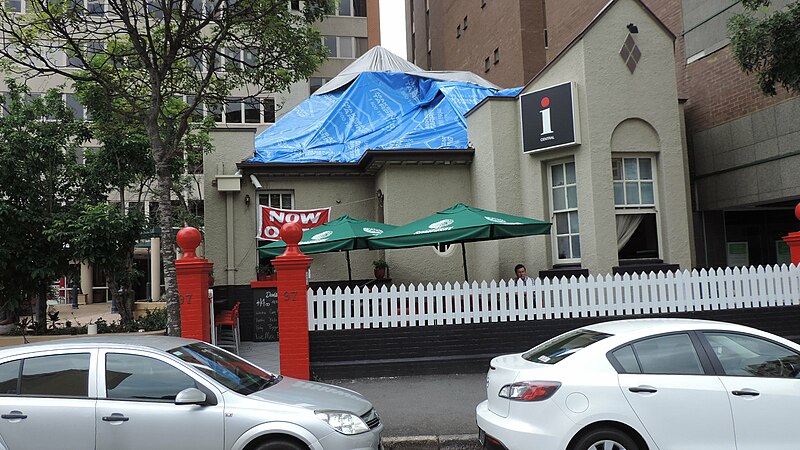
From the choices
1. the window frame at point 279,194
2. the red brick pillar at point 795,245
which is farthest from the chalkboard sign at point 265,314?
the red brick pillar at point 795,245

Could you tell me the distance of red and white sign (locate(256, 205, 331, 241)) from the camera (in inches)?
563

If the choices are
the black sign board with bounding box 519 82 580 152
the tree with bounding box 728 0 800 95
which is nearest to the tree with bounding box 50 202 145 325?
the black sign board with bounding box 519 82 580 152

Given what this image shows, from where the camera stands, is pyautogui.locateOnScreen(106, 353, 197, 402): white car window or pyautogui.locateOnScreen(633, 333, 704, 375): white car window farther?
pyautogui.locateOnScreen(633, 333, 704, 375): white car window

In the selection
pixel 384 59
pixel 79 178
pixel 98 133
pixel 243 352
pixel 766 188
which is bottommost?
pixel 243 352

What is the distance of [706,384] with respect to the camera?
4.95 meters

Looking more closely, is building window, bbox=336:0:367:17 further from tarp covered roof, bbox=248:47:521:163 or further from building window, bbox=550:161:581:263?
building window, bbox=550:161:581:263

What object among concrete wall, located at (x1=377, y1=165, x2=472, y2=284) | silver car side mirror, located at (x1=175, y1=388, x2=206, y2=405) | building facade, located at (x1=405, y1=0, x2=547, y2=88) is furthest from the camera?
building facade, located at (x1=405, y1=0, x2=547, y2=88)

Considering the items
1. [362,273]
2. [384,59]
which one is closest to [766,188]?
[362,273]

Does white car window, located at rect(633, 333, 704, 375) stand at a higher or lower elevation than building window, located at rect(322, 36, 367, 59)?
lower

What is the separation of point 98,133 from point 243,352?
6675 mm

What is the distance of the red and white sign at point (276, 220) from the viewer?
14297mm

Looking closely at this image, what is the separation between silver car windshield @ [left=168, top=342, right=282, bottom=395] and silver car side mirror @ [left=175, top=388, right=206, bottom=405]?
346 millimetres

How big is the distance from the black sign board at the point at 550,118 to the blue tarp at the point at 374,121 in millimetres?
2087

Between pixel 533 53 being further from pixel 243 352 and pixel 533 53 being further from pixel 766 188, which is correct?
pixel 243 352
